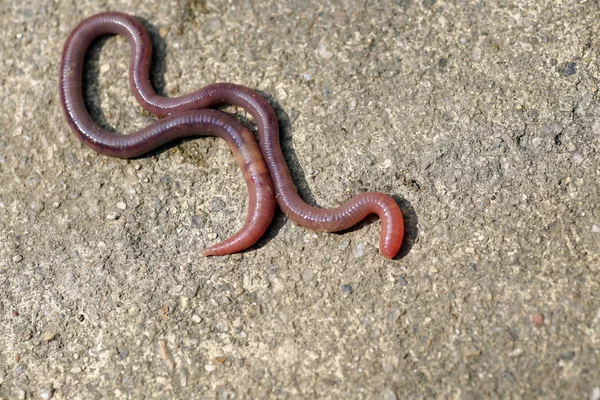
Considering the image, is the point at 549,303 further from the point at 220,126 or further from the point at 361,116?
the point at 220,126

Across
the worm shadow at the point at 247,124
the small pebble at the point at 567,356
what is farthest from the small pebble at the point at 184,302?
the small pebble at the point at 567,356

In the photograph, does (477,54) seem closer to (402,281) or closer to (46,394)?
(402,281)

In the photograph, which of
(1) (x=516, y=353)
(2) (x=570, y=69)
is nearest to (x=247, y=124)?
(2) (x=570, y=69)

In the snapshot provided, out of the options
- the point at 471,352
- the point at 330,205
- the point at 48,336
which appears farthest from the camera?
the point at 330,205

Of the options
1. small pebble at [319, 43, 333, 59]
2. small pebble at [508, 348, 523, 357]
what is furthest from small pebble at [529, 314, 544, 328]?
small pebble at [319, 43, 333, 59]

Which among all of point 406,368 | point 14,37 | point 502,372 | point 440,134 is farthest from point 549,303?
point 14,37

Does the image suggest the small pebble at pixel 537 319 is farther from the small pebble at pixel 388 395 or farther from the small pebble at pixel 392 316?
the small pebble at pixel 388 395
